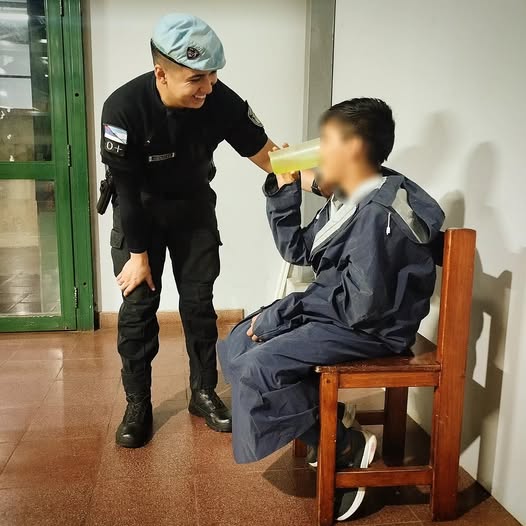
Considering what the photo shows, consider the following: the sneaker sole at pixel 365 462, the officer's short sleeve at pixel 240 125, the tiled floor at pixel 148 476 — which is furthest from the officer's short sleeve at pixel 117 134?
the sneaker sole at pixel 365 462

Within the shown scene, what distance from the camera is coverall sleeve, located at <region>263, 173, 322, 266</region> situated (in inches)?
58.0

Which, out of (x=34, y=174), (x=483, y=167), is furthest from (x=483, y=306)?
(x=34, y=174)

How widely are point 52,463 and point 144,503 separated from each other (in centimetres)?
38

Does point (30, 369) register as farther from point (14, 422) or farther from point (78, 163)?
point (78, 163)

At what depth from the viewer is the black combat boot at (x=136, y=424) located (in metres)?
1.75

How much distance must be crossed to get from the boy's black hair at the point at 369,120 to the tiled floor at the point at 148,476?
0.90 m

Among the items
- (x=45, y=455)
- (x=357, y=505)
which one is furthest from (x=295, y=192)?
(x=45, y=455)

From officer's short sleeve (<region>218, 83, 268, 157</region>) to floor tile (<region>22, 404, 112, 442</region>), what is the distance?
3.40ft

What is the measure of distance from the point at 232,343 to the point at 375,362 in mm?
387

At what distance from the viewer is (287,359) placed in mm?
1289

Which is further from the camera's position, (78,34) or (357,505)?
(78,34)

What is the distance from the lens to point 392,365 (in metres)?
1.29

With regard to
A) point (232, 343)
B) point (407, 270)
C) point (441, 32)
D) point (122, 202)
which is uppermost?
point (441, 32)

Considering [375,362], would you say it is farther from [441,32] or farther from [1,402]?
[1,402]
